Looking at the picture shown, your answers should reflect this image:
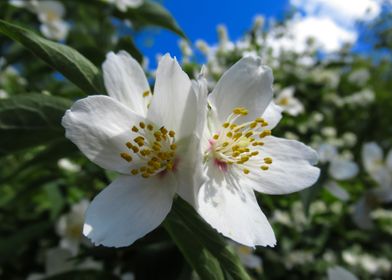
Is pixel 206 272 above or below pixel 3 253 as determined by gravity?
above

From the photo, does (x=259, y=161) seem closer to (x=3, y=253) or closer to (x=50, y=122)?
(x=50, y=122)

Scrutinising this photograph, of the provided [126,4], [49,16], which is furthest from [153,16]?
[49,16]

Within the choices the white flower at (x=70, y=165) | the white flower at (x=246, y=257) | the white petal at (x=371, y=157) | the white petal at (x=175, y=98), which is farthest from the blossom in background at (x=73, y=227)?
the white petal at (x=371, y=157)

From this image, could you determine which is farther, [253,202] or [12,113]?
[12,113]

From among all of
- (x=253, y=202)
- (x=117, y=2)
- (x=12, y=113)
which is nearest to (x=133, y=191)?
(x=253, y=202)

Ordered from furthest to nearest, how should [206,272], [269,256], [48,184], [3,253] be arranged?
1. [269,256]
2. [48,184]
3. [3,253]
4. [206,272]

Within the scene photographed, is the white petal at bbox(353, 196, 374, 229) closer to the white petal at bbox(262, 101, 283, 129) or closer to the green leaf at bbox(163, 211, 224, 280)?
the white petal at bbox(262, 101, 283, 129)

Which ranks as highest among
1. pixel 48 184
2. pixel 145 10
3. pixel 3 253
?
pixel 145 10
